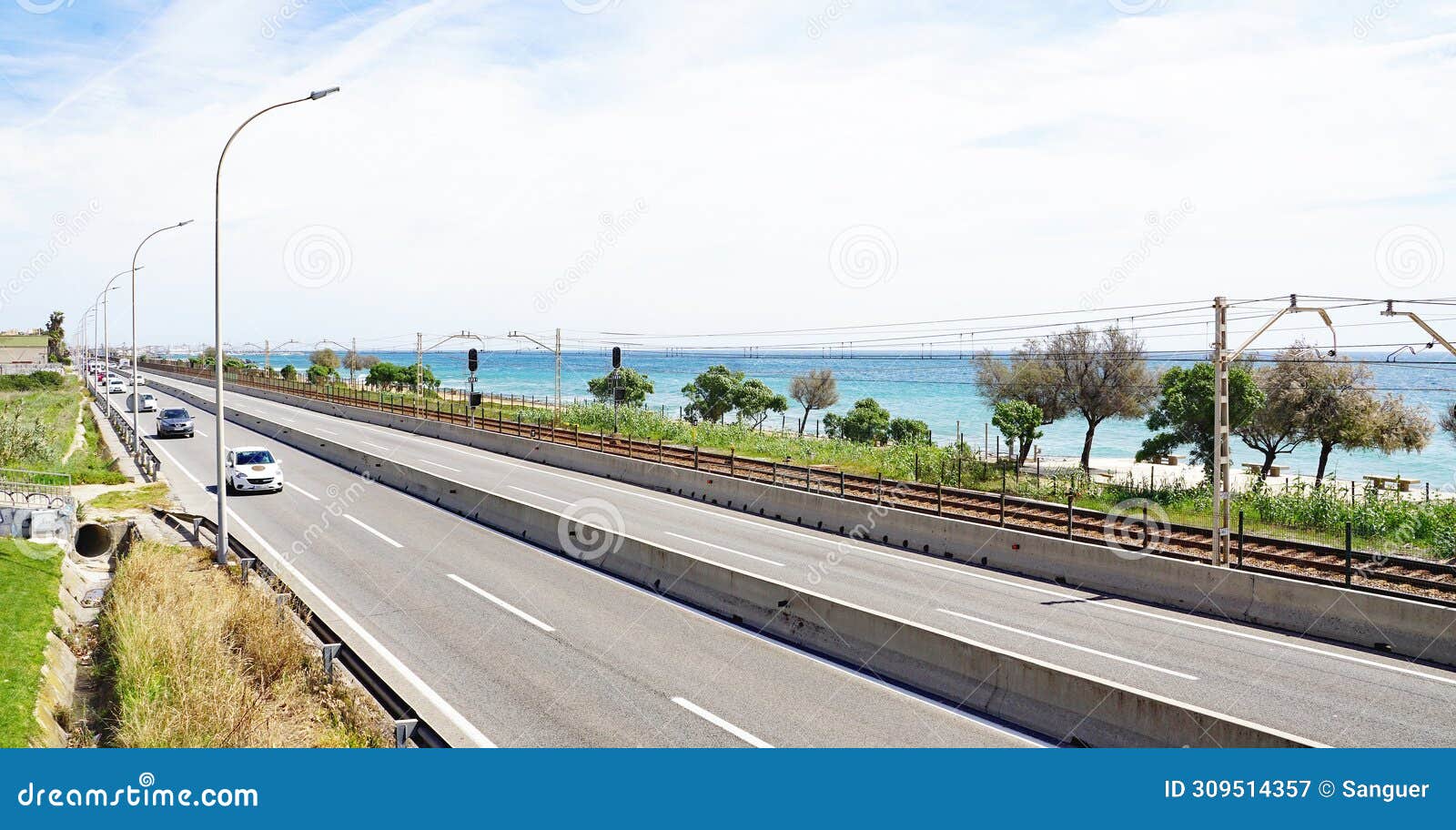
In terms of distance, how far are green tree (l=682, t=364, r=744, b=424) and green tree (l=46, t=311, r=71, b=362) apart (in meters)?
130

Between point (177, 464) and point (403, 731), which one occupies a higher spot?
point (177, 464)

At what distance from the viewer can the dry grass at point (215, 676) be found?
975 centimetres

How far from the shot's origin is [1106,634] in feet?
50.0

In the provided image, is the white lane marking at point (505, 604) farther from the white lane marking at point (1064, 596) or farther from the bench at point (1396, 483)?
the bench at point (1396, 483)

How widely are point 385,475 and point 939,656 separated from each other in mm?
24404

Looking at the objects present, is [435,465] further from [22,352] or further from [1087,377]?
[22,352]

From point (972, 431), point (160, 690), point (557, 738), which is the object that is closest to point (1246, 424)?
point (557, 738)

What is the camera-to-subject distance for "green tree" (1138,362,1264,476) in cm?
3441

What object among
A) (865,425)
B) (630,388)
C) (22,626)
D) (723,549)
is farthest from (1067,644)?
(630,388)

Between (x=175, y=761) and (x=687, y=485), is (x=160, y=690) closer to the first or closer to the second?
(x=175, y=761)

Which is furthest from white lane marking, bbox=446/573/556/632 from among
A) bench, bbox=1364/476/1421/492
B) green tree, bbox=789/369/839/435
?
green tree, bbox=789/369/839/435

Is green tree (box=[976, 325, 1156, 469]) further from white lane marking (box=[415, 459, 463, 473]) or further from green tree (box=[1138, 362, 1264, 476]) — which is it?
white lane marking (box=[415, 459, 463, 473])

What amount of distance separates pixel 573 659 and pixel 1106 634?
8705 millimetres

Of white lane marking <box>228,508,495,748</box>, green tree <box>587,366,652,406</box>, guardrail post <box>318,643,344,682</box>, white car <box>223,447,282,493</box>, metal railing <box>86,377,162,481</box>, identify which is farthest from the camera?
green tree <box>587,366,652,406</box>
